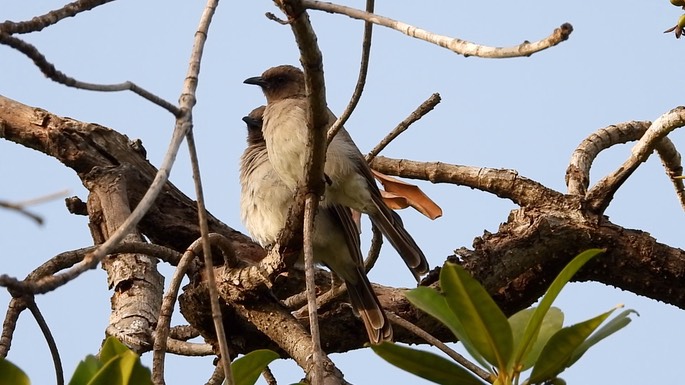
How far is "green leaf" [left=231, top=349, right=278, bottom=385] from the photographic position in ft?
7.73

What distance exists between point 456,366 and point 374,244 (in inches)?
101

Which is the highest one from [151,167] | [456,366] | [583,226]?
[151,167]

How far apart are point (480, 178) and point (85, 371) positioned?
9.11 ft

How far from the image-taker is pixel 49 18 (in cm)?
216

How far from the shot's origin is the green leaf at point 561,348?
2117mm

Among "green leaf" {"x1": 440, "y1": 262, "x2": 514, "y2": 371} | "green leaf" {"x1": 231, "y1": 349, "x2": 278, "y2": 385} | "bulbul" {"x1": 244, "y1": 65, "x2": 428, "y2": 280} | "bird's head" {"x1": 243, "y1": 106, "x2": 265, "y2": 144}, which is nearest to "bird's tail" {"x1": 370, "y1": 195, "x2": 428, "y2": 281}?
"bulbul" {"x1": 244, "y1": 65, "x2": 428, "y2": 280}

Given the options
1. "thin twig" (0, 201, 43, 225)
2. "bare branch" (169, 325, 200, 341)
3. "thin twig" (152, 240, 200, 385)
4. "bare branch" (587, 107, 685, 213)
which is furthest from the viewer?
"bare branch" (169, 325, 200, 341)

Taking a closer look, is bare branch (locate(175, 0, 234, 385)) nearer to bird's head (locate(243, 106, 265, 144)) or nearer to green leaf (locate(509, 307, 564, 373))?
green leaf (locate(509, 307, 564, 373))

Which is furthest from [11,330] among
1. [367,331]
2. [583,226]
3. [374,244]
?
[583,226]

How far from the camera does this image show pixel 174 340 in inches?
174

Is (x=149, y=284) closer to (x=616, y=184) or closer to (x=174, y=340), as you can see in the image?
(x=174, y=340)

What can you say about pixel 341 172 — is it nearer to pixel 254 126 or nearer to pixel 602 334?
pixel 254 126

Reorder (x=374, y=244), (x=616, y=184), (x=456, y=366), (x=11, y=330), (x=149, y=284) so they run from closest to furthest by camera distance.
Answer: (x=456, y=366) < (x=11, y=330) < (x=616, y=184) < (x=149, y=284) < (x=374, y=244)

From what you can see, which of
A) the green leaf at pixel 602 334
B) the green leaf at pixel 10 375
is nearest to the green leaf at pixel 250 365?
the green leaf at pixel 10 375
